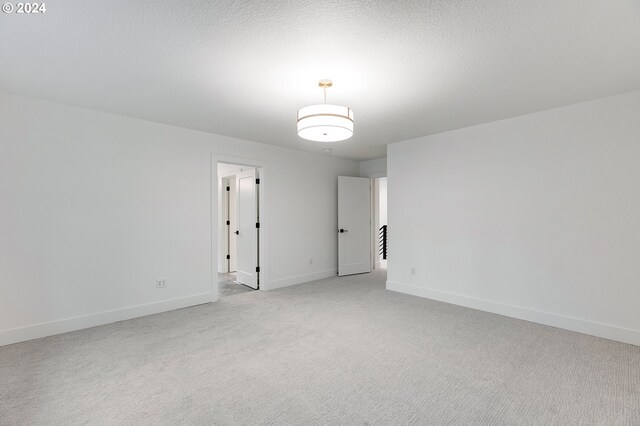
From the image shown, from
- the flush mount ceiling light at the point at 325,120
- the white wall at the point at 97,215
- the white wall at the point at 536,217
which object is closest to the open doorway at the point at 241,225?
the white wall at the point at 97,215

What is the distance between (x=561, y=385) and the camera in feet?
7.34

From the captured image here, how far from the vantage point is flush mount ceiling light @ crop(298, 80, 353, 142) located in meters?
2.44

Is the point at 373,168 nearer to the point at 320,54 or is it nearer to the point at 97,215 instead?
the point at 320,54

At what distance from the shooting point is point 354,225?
6.44m

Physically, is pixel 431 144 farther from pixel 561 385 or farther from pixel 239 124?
pixel 561 385

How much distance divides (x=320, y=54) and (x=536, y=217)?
3266 mm

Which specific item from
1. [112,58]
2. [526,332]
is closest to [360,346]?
[526,332]

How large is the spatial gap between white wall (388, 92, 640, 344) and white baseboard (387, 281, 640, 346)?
0.04 ft

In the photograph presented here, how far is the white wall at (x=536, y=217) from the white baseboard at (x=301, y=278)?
1.73 m

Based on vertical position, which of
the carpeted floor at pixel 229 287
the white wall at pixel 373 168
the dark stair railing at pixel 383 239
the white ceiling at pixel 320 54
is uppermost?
the white ceiling at pixel 320 54

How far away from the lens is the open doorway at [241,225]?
525 centimetres

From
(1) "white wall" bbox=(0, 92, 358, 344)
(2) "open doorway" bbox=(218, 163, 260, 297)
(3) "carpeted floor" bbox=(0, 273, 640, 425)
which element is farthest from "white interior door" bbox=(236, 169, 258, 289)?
(3) "carpeted floor" bbox=(0, 273, 640, 425)

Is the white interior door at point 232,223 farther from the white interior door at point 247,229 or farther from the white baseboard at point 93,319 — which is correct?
the white baseboard at point 93,319

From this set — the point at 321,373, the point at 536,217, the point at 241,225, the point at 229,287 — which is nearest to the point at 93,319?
the point at 229,287
